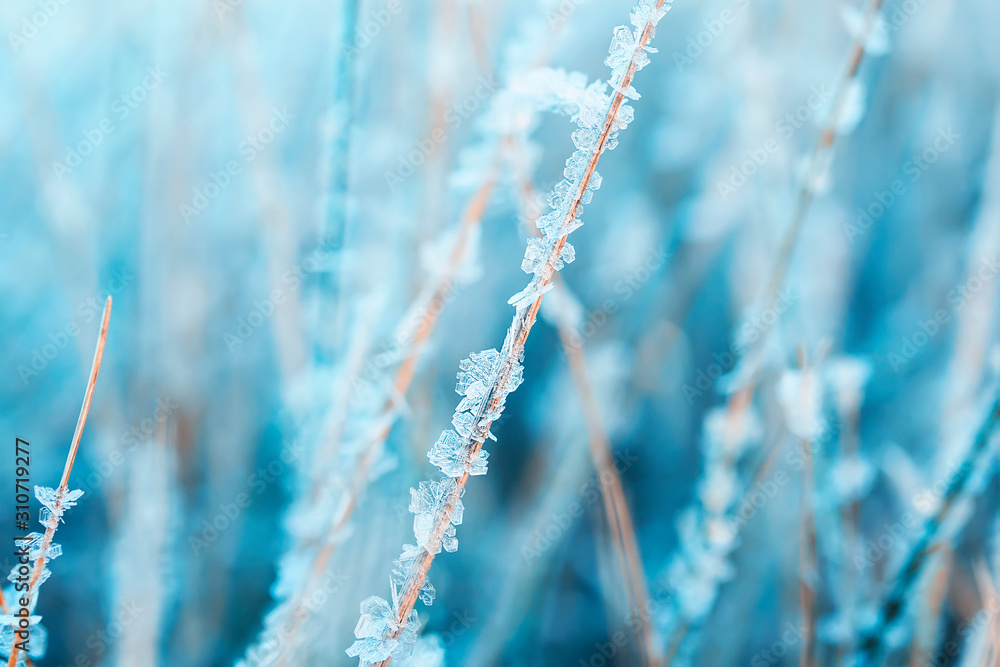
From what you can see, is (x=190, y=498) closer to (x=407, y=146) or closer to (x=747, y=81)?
(x=407, y=146)

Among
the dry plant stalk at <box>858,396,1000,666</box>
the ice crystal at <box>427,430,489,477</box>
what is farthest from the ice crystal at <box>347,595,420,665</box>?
the dry plant stalk at <box>858,396,1000,666</box>

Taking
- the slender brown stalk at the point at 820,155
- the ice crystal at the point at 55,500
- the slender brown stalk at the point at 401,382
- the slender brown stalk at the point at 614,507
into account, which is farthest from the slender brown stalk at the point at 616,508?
the ice crystal at the point at 55,500

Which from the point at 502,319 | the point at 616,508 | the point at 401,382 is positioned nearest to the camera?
the point at 401,382

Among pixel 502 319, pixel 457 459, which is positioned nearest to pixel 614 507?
pixel 502 319

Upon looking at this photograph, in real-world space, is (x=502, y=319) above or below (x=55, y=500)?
above

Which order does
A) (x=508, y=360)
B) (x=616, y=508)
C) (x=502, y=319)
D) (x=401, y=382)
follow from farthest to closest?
(x=502, y=319), (x=616, y=508), (x=401, y=382), (x=508, y=360)

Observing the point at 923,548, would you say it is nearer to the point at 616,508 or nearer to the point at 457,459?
the point at 616,508

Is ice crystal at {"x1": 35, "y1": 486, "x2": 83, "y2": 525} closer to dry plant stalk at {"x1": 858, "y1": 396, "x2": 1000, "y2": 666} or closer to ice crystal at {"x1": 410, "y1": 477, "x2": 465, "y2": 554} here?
ice crystal at {"x1": 410, "y1": 477, "x2": 465, "y2": 554}

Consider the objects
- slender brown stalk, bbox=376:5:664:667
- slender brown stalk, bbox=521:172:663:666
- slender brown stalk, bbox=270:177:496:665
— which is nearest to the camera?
slender brown stalk, bbox=376:5:664:667

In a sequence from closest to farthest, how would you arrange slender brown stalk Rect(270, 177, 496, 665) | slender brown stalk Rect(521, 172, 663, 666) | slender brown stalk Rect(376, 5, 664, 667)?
slender brown stalk Rect(376, 5, 664, 667) → slender brown stalk Rect(270, 177, 496, 665) → slender brown stalk Rect(521, 172, 663, 666)
